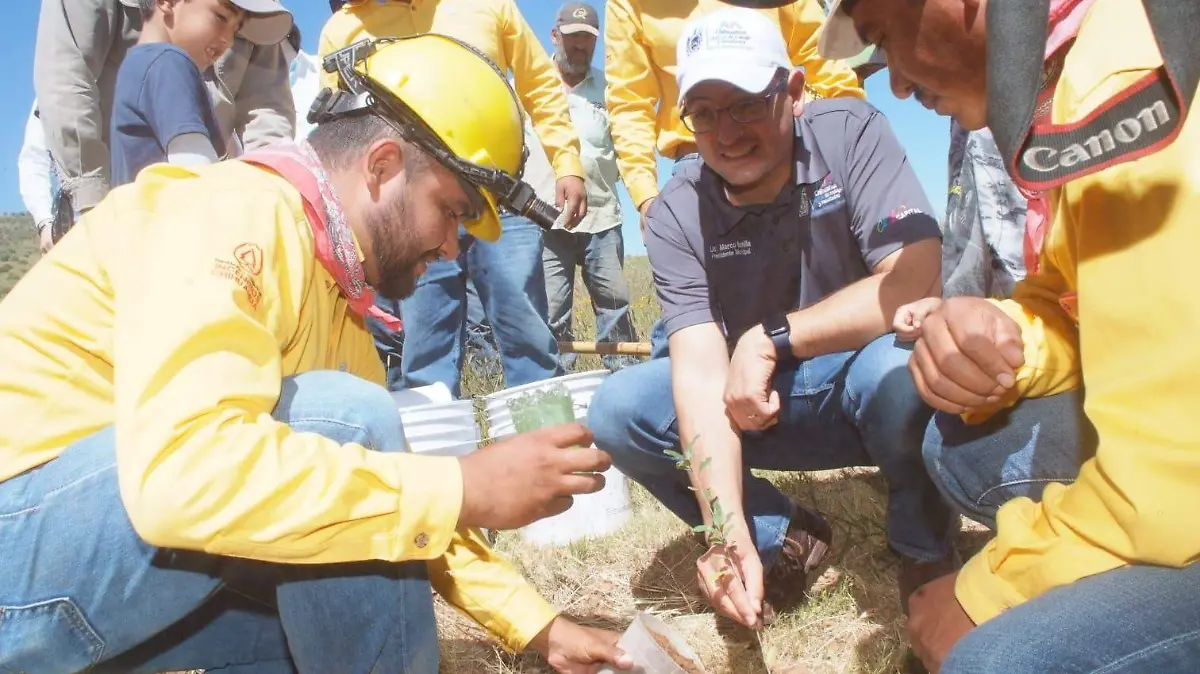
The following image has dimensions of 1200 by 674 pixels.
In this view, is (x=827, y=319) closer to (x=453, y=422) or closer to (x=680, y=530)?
(x=680, y=530)

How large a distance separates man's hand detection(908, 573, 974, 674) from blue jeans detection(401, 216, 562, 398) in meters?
3.10

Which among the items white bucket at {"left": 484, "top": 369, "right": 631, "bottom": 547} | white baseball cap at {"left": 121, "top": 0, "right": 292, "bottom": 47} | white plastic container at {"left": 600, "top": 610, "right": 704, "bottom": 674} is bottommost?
white bucket at {"left": 484, "top": 369, "right": 631, "bottom": 547}

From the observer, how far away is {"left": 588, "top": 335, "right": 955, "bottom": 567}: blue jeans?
95.2 inches

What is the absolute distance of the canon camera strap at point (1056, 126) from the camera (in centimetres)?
92

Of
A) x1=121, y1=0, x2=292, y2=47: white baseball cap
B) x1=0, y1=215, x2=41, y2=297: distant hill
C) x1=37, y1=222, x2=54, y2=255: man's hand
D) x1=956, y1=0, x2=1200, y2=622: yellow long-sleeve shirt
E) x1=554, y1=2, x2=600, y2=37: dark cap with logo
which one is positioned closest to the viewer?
x1=956, y1=0, x2=1200, y2=622: yellow long-sleeve shirt

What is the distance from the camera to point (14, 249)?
33.6 m

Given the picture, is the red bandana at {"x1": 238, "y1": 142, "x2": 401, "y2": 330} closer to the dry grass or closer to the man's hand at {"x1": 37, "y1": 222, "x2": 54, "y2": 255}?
the dry grass

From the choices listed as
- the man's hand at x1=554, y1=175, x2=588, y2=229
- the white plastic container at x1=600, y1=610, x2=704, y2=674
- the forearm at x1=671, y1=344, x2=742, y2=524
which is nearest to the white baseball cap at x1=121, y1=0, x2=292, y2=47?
the man's hand at x1=554, y1=175, x2=588, y2=229

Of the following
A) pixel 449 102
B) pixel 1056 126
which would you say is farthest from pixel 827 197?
pixel 1056 126

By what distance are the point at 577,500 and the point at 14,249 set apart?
38.5 meters

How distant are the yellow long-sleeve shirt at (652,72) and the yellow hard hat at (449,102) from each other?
1.89 metres

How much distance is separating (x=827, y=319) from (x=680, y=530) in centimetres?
125

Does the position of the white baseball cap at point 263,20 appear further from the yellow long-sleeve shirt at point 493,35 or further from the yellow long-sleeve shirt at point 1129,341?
the yellow long-sleeve shirt at point 1129,341

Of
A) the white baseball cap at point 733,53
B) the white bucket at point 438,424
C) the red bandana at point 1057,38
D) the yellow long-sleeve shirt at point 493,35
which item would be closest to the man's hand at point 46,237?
the yellow long-sleeve shirt at point 493,35
